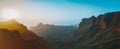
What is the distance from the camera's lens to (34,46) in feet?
491

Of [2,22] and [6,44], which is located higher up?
[2,22]

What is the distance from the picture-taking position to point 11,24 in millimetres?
181875

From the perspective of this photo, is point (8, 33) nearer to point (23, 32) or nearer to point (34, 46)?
point (34, 46)

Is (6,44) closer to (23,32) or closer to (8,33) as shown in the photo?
(8,33)

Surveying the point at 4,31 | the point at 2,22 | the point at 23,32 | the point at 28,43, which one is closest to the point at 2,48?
the point at 4,31

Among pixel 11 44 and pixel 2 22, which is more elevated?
pixel 2 22

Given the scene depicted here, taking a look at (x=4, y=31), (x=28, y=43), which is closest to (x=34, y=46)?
(x=28, y=43)

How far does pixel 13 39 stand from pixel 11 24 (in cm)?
5215

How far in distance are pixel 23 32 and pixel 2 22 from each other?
69.2 feet

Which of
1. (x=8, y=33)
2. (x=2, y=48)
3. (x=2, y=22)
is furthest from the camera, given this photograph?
(x=2, y=22)

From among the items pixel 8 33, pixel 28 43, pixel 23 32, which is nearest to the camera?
pixel 8 33

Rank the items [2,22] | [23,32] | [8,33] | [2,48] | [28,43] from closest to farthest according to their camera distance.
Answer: [2,48] → [8,33] → [28,43] → [2,22] → [23,32]

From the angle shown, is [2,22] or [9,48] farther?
[2,22]

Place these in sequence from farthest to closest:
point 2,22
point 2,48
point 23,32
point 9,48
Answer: point 23,32 < point 2,22 < point 9,48 < point 2,48
